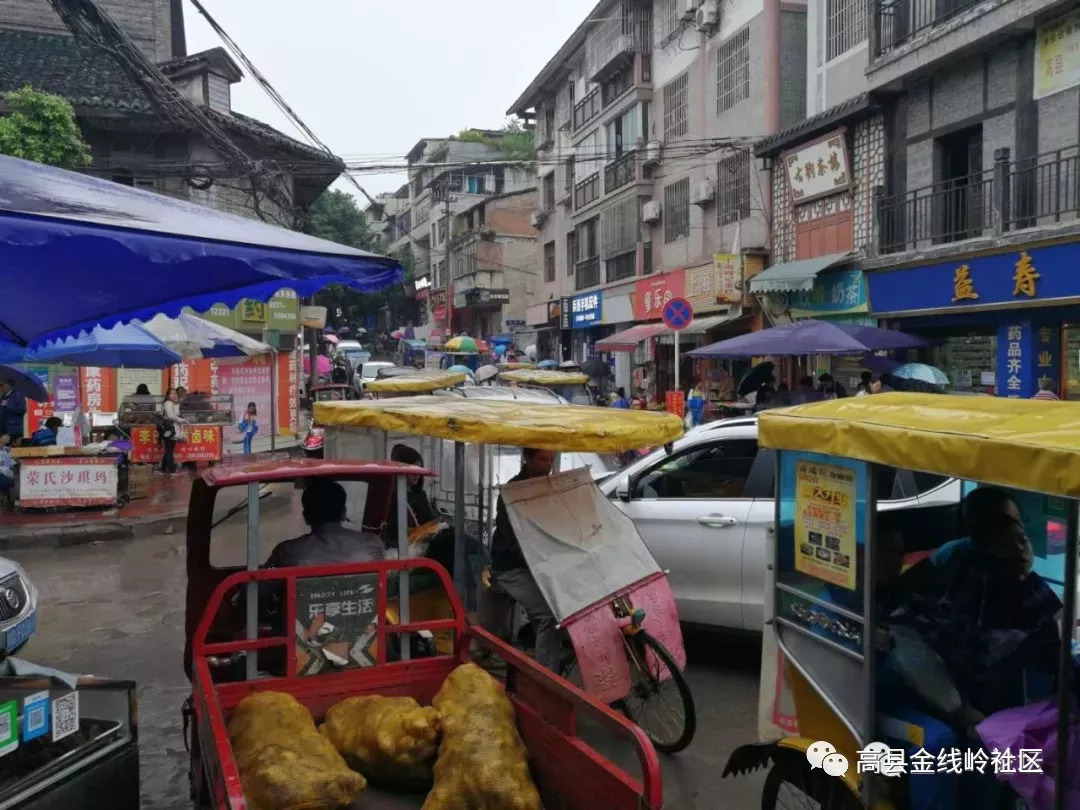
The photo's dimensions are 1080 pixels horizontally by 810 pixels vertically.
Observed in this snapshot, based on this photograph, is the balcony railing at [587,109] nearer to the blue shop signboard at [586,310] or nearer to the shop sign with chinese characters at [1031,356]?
the blue shop signboard at [586,310]

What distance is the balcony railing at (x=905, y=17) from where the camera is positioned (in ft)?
45.8

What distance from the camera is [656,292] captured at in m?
24.6

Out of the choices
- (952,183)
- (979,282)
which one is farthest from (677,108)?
(979,282)

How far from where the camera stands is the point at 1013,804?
2.75 meters

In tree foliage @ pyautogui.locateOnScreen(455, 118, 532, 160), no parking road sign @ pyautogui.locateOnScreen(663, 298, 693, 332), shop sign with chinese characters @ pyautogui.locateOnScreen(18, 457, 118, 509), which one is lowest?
shop sign with chinese characters @ pyautogui.locateOnScreen(18, 457, 118, 509)

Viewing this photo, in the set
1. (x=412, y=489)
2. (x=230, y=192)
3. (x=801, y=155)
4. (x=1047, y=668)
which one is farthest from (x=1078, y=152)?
(x=230, y=192)

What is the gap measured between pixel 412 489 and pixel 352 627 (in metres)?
3.03

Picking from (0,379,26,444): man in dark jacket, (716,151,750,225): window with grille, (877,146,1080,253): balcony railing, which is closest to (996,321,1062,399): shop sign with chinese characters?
(877,146,1080,253): balcony railing

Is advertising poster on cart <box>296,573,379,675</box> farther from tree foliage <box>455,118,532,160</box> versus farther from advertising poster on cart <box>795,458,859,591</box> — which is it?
tree foliage <box>455,118,532,160</box>

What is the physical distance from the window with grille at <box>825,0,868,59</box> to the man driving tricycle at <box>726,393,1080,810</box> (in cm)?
1513

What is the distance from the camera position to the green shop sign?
2106cm

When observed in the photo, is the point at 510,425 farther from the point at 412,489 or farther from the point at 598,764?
the point at 412,489

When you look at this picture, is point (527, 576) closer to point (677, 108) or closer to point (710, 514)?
point (710, 514)

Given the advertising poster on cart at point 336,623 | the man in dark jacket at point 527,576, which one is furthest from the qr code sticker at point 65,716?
the man in dark jacket at point 527,576
